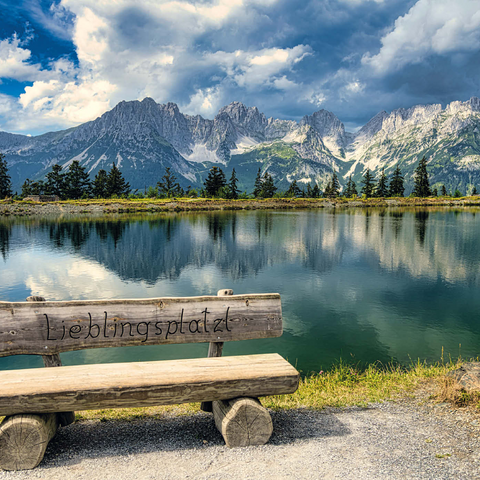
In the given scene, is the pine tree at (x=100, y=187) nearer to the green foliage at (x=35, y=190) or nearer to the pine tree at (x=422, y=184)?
the green foliage at (x=35, y=190)

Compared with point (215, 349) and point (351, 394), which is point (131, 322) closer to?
point (215, 349)

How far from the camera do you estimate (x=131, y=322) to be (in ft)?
20.2

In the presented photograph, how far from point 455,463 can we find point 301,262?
28.2 m

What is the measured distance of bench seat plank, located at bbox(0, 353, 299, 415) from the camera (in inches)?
196

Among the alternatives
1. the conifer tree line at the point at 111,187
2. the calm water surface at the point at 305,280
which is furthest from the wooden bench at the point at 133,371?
the conifer tree line at the point at 111,187

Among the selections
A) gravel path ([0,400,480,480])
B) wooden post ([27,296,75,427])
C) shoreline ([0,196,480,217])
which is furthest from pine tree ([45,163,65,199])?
gravel path ([0,400,480,480])

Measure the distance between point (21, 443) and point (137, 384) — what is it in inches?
69.5

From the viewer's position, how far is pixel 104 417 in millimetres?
6484

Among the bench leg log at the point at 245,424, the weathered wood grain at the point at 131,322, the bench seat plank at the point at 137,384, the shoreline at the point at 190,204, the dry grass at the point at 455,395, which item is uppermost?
the shoreline at the point at 190,204

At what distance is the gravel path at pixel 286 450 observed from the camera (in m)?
Answer: 4.79

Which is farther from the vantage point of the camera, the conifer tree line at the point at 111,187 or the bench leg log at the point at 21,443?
the conifer tree line at the point at 111,187

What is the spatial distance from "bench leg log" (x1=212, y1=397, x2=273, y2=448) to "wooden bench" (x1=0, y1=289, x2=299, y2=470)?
0.6 inches

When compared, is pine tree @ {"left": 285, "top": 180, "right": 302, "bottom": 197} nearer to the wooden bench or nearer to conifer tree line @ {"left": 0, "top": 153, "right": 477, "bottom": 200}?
conifer tree line @ {"left": 0, "top": 153, "right": 477, "bottom": 200}

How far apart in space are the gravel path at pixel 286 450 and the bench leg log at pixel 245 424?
16cm
